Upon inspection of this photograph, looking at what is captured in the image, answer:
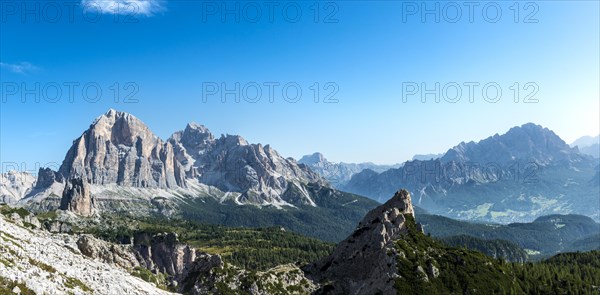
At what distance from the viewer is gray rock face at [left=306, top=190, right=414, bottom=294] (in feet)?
424

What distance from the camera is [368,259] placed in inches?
5694

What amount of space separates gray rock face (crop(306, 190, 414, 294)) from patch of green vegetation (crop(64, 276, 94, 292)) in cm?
8069

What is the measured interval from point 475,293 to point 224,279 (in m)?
78.8

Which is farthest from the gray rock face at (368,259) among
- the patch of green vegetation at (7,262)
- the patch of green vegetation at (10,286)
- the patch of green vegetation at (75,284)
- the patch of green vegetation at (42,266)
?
the patch of green vegetation at (7,262)

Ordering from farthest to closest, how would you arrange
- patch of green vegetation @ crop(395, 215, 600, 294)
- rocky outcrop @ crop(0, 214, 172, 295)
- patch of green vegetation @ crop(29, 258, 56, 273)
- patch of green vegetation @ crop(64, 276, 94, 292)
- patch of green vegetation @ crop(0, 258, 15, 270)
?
patch of green vegetation @ crop(395, 215, 600, 294), patch of green vegetation @ crop(29, 258, 56, 273), patch of green vegetation @ crop(64, 276, 94, 292), patch of green vegetation @ crop(0, 258, 15, 270), rocky outcrop @ crop(0, 214, 172, 295)

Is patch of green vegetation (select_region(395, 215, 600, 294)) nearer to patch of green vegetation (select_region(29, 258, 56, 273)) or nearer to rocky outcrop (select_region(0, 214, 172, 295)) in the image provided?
rocky outcrop (select_region(0, 214, 172, 295))

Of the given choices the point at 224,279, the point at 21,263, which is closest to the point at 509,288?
the point at 224,279

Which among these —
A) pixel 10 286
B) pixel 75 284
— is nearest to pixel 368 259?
pixel 75 284

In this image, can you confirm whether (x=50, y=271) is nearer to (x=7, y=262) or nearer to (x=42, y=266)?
(x=42, y=266)

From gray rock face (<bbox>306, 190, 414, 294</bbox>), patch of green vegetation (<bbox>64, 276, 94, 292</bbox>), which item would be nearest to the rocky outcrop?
patch of green vegetation (<bbox>64, 276, 94, 292</bbox>)

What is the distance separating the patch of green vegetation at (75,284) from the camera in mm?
65188

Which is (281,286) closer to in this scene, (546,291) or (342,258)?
(342,258)

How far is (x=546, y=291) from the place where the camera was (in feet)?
447

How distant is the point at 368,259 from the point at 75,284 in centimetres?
9925
